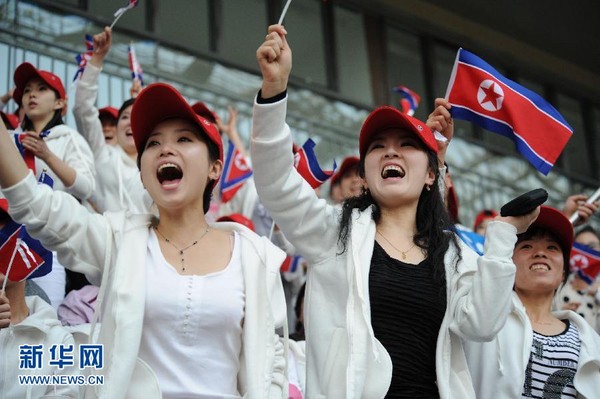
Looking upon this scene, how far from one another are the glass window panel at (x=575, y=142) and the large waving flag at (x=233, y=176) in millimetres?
7737

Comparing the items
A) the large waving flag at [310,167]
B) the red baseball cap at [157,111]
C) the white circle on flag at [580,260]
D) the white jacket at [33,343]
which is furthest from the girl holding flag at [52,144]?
the white circle on flag at [580,260]

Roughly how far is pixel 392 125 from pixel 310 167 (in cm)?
141

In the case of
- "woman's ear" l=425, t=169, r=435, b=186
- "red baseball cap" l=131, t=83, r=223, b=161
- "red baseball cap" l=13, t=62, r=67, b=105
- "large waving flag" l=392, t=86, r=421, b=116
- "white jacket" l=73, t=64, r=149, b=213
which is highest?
"large waving flag" l=392, t=86, r=421, b=116

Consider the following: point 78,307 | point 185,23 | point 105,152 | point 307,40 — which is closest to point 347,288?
point 78,307

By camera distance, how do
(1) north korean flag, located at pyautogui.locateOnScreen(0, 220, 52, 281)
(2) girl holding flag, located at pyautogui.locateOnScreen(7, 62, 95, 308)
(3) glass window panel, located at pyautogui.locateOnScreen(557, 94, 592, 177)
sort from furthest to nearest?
(3) glass window panel, located at pyautogui.locateOnScreen(557, 94, 592, 177)
(2) girl holding flag, located at pyautogui.locateOnScreen(7, 62, 95, 308)
(1) north korean flag, located at pyautogui.locateOnScreen(0, 220, 52, 281)

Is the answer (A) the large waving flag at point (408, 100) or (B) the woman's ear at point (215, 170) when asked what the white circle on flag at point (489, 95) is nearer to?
(B) the woman's ear at point (215, 170)

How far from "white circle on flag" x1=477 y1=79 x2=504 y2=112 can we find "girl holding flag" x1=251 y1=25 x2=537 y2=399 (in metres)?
0.78

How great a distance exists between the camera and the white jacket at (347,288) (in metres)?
3.26

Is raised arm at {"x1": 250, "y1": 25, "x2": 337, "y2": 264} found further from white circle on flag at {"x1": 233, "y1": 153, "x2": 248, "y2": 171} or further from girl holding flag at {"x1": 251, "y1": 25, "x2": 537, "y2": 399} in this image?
white circle on flag at {"x1": 233, "y1": 153, "x2": 248, "y2": 171}

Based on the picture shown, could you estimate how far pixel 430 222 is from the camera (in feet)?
12.4

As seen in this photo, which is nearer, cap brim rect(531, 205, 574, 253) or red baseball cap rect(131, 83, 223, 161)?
red baseball cap rect(131, 83, 223, 161)

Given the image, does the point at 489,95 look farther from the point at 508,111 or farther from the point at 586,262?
the point at 586,262

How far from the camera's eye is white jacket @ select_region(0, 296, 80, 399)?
12.2ft

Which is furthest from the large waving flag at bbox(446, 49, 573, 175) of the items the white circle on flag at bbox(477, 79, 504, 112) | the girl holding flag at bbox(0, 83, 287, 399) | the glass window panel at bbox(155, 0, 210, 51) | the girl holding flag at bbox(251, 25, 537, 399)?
the glass window panel at bbox(155, 0, 210, 51)
